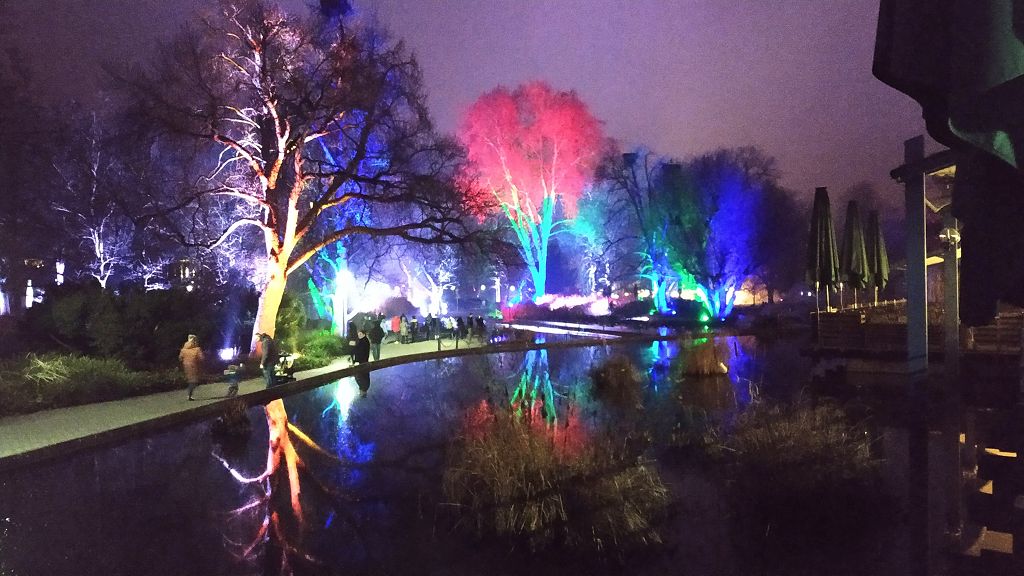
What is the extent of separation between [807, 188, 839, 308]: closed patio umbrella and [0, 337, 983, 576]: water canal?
6.59m

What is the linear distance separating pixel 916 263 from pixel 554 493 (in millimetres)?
10651

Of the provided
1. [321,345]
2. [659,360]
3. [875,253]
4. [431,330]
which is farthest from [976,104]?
[431,330]

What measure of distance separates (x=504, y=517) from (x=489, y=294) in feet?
290

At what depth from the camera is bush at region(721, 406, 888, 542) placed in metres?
5.70

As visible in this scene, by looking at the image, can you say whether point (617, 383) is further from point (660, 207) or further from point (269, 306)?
point (660, 207)

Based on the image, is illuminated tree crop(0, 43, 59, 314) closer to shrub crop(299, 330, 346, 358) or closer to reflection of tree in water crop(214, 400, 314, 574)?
shrub crop(299, 330, 346, 358)

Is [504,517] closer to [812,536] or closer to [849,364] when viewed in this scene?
[812,536]

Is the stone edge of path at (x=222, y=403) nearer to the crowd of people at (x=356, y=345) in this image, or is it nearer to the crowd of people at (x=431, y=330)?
the crowd of people at (x=356, y=345)

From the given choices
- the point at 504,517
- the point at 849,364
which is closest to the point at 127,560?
the point at 504,517

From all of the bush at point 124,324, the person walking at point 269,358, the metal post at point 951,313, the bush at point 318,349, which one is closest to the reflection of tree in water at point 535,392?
the person walking at point 269,358

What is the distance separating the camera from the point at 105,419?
37.7 ft

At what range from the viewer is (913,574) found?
15.2ft

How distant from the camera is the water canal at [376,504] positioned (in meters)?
5.13

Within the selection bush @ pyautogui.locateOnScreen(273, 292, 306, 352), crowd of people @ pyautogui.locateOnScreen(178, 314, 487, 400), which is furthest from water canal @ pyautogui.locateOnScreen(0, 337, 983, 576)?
bush @ pyautogui.locateOnScreen(273, 292, 306, 352)
